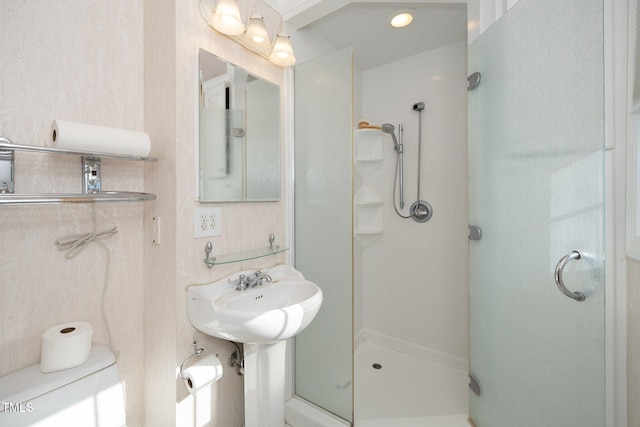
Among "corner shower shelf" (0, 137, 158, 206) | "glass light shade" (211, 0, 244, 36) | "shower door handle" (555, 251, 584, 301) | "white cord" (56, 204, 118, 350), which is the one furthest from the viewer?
"glass light shade" (211, 0, 244, 36)

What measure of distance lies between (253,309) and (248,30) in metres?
1.35

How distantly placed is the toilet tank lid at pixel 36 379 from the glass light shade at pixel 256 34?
5.00 ft

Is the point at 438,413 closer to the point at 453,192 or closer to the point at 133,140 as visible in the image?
the point at 453,192

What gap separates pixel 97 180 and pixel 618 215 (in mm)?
1839

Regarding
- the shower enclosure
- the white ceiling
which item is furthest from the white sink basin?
the white ceiling

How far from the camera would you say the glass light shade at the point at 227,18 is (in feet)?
3.53

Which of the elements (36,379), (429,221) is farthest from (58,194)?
(429,221)

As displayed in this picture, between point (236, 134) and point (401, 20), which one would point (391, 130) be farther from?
point (236, 134)

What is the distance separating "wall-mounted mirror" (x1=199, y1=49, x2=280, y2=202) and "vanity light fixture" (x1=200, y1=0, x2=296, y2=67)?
0.45 ft

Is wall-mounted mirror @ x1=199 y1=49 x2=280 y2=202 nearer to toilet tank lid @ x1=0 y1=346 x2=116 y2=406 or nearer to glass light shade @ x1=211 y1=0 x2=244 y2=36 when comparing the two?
glass light shade @ x1=211 y1=0 x2=244 y2=36

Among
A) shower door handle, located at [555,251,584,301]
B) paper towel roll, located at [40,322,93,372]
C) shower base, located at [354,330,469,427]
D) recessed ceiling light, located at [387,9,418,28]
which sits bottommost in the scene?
shower base, located at [354,330,469,427]

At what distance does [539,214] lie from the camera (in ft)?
3.21

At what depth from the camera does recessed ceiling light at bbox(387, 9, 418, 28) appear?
1.54 metres

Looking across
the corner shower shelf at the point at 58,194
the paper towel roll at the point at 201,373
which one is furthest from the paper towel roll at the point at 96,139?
the paper towel roll at the point at 201,373
